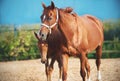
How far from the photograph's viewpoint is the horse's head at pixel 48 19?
2730mm

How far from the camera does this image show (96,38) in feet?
10.2

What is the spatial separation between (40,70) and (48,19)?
0.54 meters

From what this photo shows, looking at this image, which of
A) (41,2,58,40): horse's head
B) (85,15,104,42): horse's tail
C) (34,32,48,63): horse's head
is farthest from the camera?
(85,15,104,42): horse's tail

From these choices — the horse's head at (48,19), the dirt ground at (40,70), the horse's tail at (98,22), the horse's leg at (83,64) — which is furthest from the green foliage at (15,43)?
the horse's tail at (98,22)

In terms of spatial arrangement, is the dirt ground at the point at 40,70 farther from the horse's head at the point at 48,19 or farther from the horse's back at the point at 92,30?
the horse's head at the point at 48,19

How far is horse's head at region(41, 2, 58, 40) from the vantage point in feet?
8.96

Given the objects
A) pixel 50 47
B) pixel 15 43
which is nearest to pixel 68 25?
pixel 50 47

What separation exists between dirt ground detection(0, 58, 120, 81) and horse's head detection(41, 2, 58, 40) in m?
0.33

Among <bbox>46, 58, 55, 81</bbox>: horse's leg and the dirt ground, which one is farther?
<bbox>46, 58, 55, 81</bbox>: horse's leg

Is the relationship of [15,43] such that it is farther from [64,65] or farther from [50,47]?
[64,65]

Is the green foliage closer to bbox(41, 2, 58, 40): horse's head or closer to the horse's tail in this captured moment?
bbox(41, 2, 58, 40): horse's head

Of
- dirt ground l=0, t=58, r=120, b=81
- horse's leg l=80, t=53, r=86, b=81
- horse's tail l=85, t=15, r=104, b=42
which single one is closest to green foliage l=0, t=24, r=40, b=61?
dirt ground l=0, t=58, r=120, b=81

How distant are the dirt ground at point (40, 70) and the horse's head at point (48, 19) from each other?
325 millimetres

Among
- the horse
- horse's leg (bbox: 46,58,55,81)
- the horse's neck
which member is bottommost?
horse's leg (bbox: 46,58,55,81)
